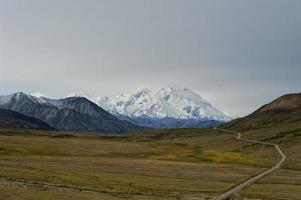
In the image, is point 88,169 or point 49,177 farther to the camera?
point 88,169

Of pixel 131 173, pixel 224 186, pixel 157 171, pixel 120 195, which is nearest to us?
pixel 120 195

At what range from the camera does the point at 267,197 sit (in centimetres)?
7044

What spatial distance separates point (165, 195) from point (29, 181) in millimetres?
18848

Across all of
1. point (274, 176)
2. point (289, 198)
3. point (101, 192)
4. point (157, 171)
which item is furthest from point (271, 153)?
point (101, 192)

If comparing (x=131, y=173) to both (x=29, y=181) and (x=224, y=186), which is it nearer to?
(x=224, y=186)

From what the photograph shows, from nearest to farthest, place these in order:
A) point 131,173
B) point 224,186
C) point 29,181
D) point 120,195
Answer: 1. point 120,195
2. point 29,181
3. point 224,186
4. point 131,173

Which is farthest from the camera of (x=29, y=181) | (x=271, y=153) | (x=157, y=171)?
(x=271, y=153)

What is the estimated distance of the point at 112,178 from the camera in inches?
3297

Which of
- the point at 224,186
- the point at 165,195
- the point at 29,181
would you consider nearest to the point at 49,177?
the point at 29,181

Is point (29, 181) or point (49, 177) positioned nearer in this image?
point (29, 181)

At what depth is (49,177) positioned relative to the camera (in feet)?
247

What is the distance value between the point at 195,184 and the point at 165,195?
17.9m

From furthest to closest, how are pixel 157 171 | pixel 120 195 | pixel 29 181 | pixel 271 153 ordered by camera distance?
1. pixel 271 153
2. pixel 157 171
3. pixel 29 181
4. pixel 120 195

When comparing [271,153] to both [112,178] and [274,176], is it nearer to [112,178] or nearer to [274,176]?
[274,176]
